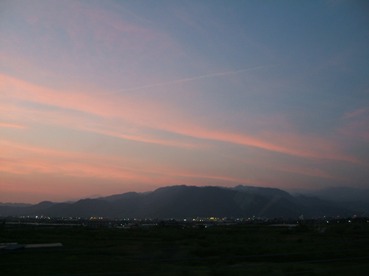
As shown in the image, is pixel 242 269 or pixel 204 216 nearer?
pixel 242 269

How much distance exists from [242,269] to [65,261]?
18.5 ft

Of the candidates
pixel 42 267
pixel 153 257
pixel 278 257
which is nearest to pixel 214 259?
pixel 278 257

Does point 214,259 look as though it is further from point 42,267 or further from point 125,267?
point 42,267

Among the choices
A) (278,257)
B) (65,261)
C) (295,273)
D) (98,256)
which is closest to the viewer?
(295,273)

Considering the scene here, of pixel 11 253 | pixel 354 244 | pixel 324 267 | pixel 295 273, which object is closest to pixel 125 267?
pixel 295 273

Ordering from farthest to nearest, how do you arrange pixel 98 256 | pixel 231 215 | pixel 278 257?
pixel 231 215
pixel 98 256
pixel 278 257

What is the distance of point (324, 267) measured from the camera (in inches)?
564

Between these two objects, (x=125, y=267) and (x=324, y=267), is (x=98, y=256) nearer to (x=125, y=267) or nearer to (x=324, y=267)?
(x=125, y=267)

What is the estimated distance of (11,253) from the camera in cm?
1909

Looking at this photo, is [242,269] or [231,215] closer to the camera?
[242,269]

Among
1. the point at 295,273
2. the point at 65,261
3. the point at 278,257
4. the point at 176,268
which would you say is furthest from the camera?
the point at 278,257

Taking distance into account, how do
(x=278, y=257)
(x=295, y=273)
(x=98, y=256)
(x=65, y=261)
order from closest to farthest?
(x=295, y=273)
(x=65, y=261)
(x=278, y=257)
(x=98, y=256)

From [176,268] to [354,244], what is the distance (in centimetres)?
1020

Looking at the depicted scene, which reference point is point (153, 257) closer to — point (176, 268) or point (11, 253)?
point (176, 268)
